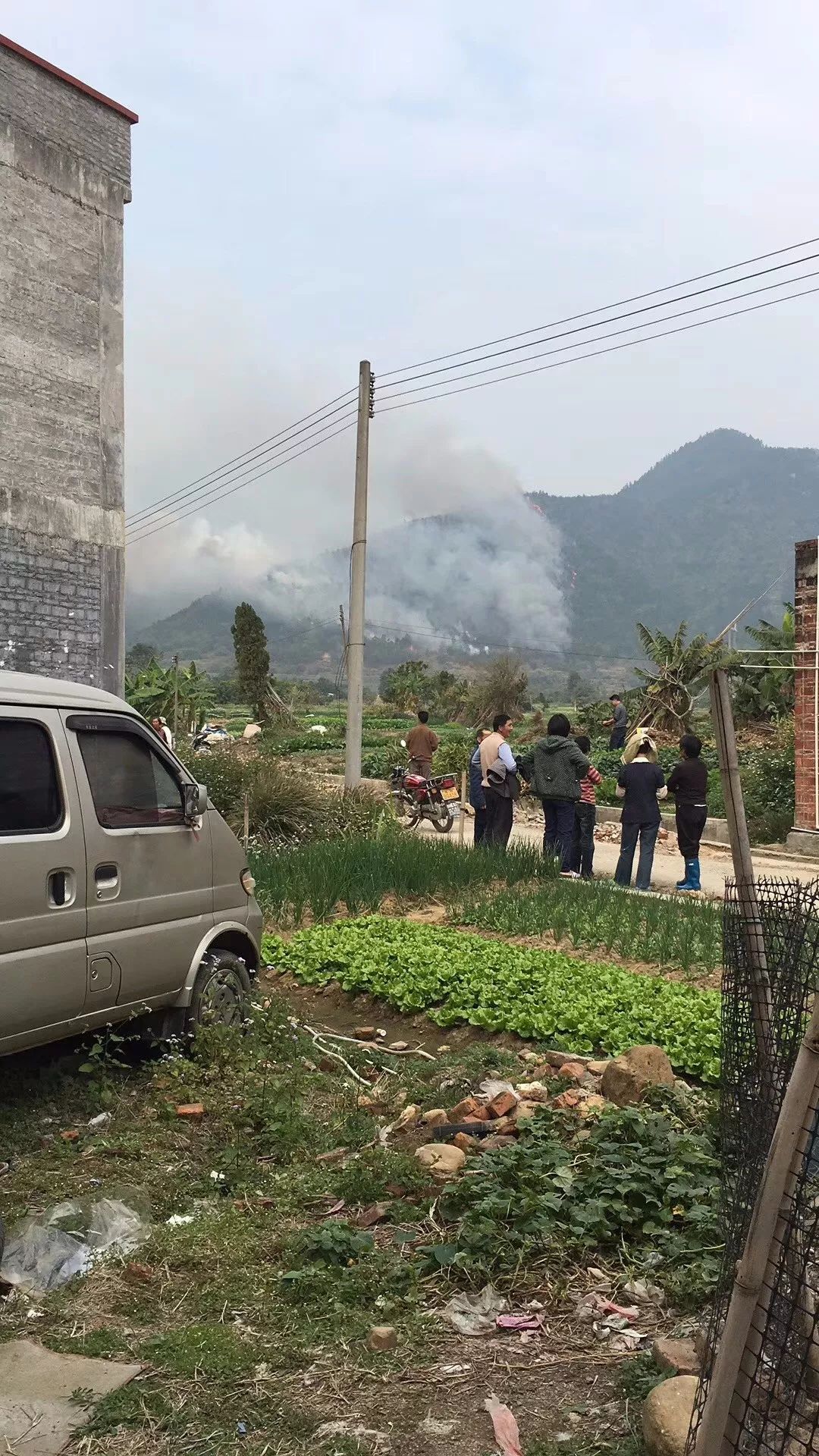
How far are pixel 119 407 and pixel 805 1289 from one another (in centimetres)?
1634

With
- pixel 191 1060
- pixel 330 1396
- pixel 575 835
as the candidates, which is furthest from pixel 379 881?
pixel 330 1396

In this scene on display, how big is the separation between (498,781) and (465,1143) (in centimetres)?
959

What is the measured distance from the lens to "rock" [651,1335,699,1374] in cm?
333

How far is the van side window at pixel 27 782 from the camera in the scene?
17.3 ft

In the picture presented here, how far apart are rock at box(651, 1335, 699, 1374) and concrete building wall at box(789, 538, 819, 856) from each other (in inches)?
619

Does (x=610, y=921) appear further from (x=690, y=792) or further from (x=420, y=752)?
(x=420, y=752)

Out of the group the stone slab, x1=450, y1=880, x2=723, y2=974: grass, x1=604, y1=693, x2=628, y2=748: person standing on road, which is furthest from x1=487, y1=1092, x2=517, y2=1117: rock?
x1=604, y1=693, x2=628, y2=748: person standing on road

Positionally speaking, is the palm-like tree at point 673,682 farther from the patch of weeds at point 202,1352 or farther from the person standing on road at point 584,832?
the patch of weeds at point 202,1352

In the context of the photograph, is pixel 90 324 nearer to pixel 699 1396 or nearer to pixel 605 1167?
pixel 605 1167

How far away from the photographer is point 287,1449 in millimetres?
3186

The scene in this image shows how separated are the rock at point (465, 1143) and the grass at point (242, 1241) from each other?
0.78ft

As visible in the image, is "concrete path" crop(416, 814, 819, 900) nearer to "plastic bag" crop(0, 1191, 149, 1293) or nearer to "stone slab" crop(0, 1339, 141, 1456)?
"plastic bag" crop(0, 1191, 149, 1293)

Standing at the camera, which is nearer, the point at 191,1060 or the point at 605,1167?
the point at 605,1167

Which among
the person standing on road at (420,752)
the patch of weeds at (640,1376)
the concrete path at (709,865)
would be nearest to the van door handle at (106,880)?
the patch of weeds at (640,1376)
